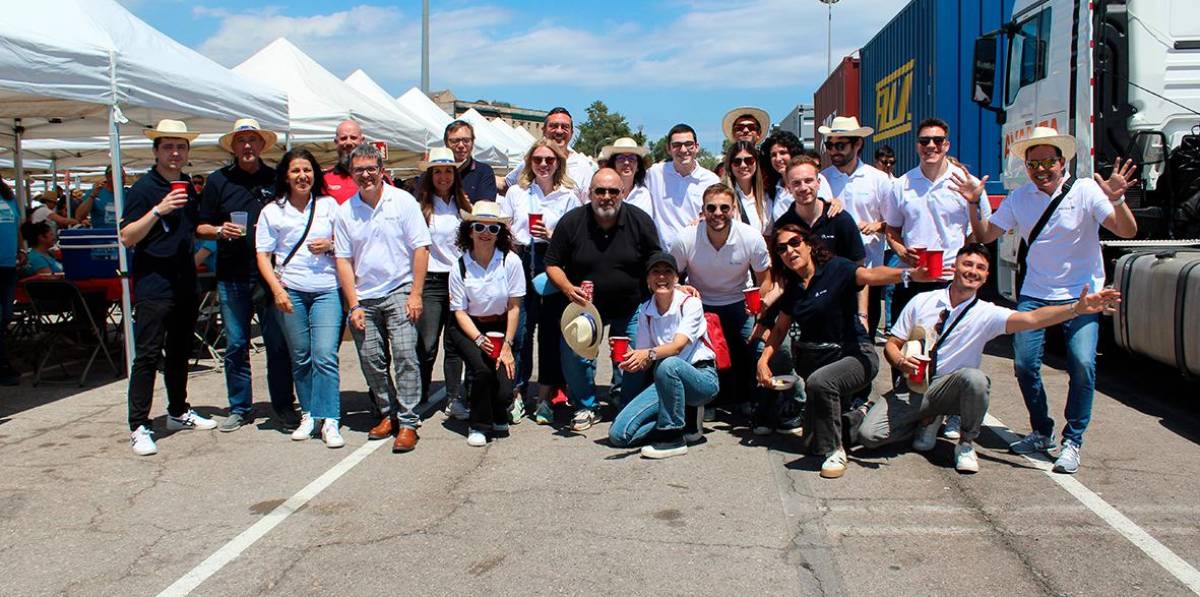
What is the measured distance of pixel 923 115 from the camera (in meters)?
12.9

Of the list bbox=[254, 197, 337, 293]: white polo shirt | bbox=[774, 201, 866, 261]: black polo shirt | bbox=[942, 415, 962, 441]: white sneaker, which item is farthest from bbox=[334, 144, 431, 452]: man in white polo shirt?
bbox=[942, 415, 962, 441]: white sneaker

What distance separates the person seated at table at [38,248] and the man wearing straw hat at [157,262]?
188 inches

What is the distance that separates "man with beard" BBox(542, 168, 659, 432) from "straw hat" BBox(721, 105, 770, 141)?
1.23 m

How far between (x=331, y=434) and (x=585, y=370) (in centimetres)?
160

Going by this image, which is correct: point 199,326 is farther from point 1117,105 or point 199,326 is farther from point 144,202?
point 1117,105

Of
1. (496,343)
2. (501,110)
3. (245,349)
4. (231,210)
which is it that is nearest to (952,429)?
(496,343)

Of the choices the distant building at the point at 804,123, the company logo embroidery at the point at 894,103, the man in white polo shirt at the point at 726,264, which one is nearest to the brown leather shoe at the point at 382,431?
the man in white polo shirt at the point at 726,264

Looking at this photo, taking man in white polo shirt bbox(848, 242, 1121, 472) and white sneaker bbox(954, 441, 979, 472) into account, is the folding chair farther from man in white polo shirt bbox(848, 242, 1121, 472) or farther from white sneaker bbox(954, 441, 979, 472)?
white sneaker bbox(954, 441, 979, 472)

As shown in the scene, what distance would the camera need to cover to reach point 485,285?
18.8 ft

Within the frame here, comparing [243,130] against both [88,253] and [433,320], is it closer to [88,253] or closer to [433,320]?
[433,320]

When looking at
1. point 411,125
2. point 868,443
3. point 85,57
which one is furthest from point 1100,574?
point 411,125

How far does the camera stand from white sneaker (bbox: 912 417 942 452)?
524cm

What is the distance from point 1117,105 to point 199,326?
851 cm

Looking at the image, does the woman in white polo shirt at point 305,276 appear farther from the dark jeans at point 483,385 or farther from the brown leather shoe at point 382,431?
the dark jeans at point 483,385
